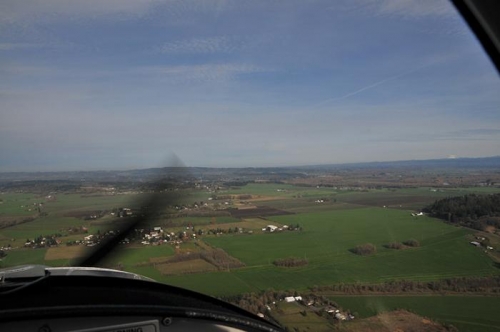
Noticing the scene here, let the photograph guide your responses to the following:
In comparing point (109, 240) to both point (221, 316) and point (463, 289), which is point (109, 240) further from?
point (463, 289)

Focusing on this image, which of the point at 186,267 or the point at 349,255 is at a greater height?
the point at 186,267

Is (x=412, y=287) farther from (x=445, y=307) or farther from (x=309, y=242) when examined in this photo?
(x=309, y=242)

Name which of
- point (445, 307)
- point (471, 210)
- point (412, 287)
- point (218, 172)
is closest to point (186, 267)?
point (218, 172)

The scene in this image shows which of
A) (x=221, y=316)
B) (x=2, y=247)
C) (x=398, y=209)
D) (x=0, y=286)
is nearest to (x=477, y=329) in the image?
(x=221, y=316)

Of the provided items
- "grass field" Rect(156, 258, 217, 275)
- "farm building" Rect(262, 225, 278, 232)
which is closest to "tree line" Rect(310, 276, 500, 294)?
"grass field" Rect(156, 258, 217, 275)

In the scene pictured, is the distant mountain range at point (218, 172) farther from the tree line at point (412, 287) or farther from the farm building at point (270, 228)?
the tree line at point (412, 287)

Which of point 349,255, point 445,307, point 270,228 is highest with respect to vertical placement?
point 270,228
